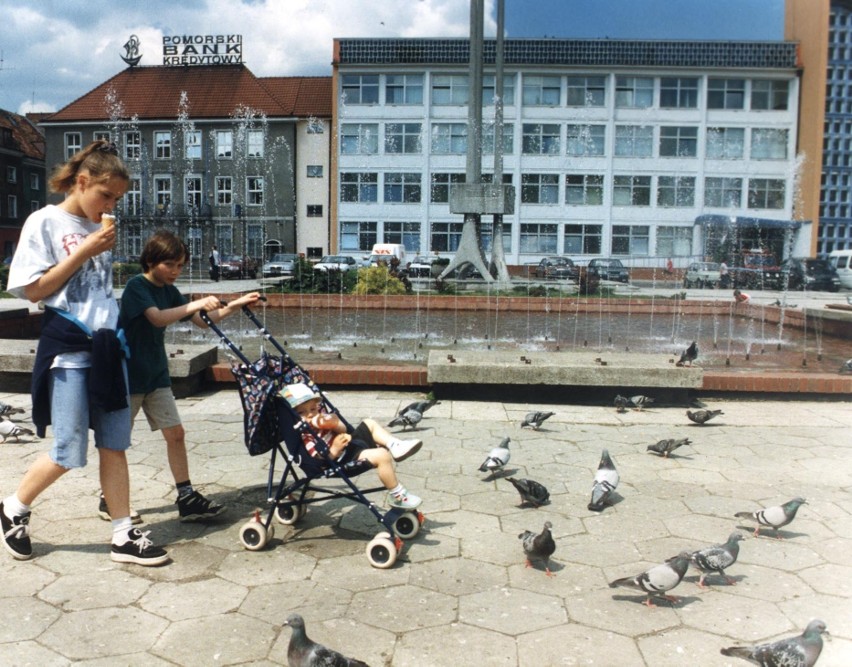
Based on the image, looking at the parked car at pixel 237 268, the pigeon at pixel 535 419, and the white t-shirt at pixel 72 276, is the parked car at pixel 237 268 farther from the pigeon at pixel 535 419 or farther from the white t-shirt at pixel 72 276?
the white t-shirt at pixel 72 276

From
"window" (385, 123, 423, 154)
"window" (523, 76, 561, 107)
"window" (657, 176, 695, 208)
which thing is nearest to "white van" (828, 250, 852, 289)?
"window" (657, 176, 695, 208)

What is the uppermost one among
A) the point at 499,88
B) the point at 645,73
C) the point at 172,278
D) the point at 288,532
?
the point at 645,73

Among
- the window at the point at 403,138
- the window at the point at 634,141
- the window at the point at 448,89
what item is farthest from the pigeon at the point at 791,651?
the window at the point at 448,89

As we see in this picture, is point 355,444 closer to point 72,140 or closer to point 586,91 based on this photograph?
point 586,91

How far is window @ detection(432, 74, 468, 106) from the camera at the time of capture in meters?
49.0

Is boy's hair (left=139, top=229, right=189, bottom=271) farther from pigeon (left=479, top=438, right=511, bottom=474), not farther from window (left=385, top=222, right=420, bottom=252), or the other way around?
window (left=385, top=222, right=420, bottom=252)

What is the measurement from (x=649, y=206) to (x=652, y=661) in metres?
48.0

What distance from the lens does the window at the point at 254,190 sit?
5100 cm

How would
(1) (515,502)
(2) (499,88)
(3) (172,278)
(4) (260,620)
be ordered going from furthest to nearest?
1. (2) (499,88)
2. (1) (515,502)
3. (3) (172,278)
4. (4) (260,620)

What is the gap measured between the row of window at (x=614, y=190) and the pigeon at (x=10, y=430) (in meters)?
44.2

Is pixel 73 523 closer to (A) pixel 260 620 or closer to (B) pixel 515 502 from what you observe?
(A) pixel 260 620

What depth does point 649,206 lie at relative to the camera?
158ft

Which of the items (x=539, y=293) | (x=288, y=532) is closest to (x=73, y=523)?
(x=288, y=532)

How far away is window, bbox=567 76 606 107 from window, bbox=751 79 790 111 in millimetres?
9543
